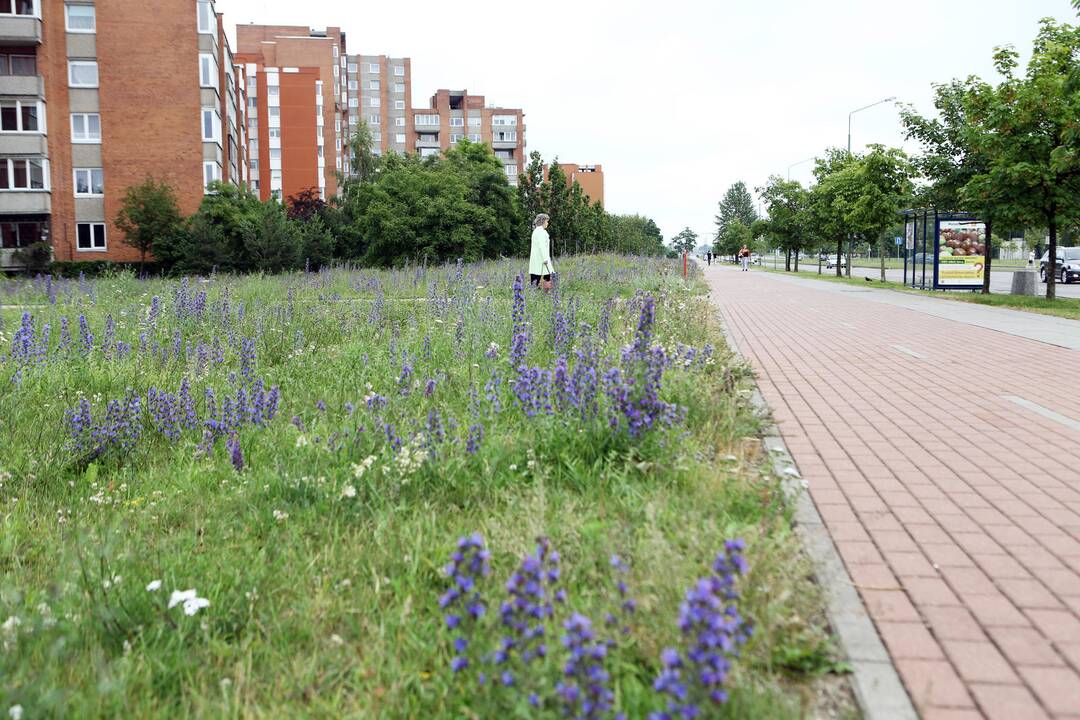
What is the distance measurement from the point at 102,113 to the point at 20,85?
3.88 metres

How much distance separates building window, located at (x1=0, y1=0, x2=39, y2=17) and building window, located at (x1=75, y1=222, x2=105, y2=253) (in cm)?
1021

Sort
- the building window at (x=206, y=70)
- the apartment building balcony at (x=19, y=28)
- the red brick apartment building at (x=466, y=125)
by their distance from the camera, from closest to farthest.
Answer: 1. the apartment building balcony at (x=19, y=28)
2. the building window at (x=206, y=70)
3. the red brick apartment building at (x=466, y=125)

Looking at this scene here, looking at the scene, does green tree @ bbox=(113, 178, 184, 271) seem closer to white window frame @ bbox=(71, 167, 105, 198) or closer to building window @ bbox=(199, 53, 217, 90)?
white window frame @ bbox=(71, 167, 105, 198)

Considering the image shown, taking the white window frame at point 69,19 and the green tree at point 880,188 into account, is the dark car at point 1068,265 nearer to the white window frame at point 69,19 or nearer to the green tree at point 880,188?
the green tree at point 880,188

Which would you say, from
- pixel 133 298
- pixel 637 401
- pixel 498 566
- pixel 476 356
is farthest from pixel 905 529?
pixel 133 298

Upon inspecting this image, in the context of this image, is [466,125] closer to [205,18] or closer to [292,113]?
[292,113]

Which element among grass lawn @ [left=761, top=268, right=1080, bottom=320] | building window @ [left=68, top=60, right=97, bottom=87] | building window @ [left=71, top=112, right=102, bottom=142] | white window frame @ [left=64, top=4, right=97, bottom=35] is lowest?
grass lawn @ [left=761, top=268, right=1080, bottom=320]

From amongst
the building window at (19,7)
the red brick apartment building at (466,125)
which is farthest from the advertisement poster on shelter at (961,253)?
the red brick apartment building at (466,125)

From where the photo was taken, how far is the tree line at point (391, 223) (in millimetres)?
36844

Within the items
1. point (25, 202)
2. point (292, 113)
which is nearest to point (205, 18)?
point (25, 202)

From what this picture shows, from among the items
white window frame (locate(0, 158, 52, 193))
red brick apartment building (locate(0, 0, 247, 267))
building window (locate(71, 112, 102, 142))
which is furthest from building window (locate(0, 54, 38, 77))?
white window frame (locate(0, 158, 52, 193))

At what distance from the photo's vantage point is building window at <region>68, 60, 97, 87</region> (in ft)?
148

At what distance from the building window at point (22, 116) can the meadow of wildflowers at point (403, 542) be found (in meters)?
41.8

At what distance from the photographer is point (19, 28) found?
42.5 metres
